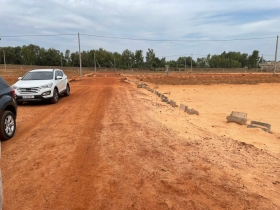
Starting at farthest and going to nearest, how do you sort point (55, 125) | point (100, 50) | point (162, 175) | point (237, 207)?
point (100, 50), point (55, 125), point (162, 175), point (237, 207)

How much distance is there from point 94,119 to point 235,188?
201 inches

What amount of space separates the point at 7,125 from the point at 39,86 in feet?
16.2

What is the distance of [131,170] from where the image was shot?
165 inches

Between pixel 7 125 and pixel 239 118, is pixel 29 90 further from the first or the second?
pixel 239 118

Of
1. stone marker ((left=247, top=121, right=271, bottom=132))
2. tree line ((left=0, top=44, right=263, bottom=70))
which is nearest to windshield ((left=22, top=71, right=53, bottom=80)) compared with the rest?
stone marker ((left=247, top=121, right=271, bottom=132))

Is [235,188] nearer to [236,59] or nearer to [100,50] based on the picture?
[100,50]

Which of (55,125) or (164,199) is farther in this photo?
(55,125)

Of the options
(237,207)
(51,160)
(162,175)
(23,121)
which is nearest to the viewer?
(237,207)

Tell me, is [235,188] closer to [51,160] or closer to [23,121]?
[51,160]

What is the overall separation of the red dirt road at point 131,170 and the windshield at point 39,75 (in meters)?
5.20

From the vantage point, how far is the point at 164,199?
3.35m

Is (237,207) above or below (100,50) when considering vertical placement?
below

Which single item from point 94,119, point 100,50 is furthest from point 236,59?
point 94,119

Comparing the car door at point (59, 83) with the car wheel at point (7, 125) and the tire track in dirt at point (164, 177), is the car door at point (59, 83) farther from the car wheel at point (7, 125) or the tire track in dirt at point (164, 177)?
the tire track in dirt at point (164, 177)
